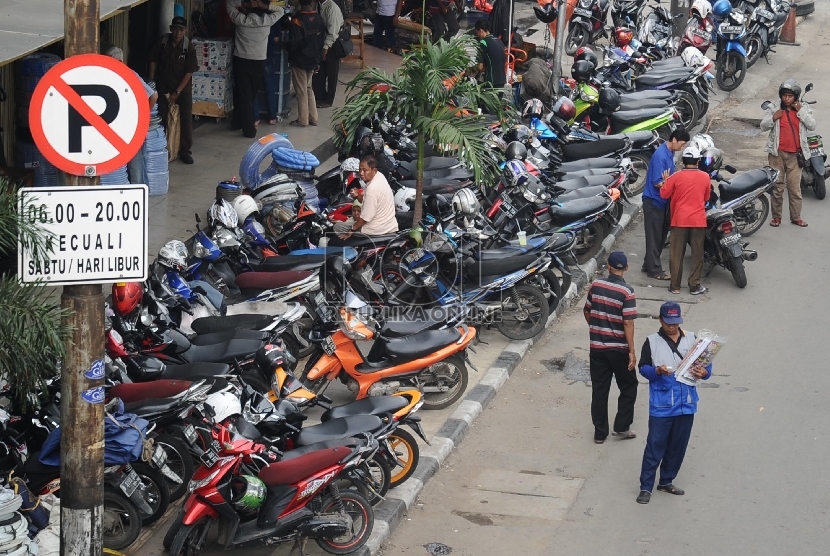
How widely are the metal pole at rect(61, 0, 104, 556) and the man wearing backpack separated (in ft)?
30.4

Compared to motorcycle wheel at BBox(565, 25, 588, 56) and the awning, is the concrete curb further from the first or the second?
motorcycle wheel at BBox(565, 25, 588, 56)

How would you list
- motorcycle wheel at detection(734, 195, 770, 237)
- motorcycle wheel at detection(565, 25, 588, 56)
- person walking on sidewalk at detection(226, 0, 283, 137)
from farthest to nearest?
motorcycle wheel at detection(565, 25, 588, 56) → person walking on sidewalk at detection(226, 0, 283, 137) → motorcycle wheel at detection(734, 195, 770, 237)

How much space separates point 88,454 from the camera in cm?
632

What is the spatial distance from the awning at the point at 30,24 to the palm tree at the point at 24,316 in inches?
98.5

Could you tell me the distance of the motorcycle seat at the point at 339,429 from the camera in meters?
7.86

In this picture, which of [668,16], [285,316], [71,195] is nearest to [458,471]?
[285,316]

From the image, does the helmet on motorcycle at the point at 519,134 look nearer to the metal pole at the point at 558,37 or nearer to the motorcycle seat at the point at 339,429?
the metal pole at the point at 558,37

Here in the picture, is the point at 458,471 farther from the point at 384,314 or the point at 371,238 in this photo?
the point at 371,238

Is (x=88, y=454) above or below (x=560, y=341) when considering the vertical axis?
above

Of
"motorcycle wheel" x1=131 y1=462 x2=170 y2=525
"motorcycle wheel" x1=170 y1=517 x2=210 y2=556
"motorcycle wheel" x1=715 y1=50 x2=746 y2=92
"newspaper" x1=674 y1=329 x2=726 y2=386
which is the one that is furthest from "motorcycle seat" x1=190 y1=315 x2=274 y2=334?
"motorcycle wheel" x1=715 y1=50 x2=746 y2=92

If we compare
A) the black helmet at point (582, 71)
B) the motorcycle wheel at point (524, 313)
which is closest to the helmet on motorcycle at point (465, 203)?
the motorcycle wheel at point (524, 313)

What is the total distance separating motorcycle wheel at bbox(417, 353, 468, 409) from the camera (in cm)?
984

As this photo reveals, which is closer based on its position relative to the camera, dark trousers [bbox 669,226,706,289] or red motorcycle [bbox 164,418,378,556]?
red motorcycle [bbox 164,418,378,556]

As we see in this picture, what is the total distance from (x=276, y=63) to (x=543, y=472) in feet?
28.2
